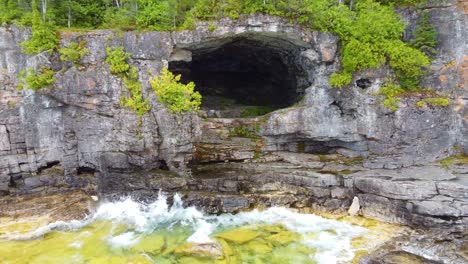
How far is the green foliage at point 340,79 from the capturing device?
571 inches

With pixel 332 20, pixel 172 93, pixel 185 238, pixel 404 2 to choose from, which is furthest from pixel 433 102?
pixel 185 238

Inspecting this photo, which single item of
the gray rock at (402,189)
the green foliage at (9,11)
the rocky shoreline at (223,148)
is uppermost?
the green foliage at (9,11)

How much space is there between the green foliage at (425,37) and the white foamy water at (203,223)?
8863 millimetres

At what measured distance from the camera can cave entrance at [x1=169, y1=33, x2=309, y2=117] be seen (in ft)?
54.3

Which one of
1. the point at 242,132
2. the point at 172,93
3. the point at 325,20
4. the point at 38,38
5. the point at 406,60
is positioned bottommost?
the point at 242,132

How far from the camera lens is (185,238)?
11570mm

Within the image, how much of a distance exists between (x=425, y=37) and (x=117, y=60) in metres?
A: 13.6

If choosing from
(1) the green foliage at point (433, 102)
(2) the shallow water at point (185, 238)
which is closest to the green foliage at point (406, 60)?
(1) the green foliage at point (433, 102)

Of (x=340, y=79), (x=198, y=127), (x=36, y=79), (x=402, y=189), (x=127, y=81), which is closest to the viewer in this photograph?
(x=402, y=189)

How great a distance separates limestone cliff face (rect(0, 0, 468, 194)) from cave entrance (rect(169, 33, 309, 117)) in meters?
1.27

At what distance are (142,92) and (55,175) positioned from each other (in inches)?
203

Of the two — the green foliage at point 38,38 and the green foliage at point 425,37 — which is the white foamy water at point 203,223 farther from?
the green foliage at point 425,37

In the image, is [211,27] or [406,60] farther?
[211,27]

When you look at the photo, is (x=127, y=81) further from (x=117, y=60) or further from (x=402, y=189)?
(x=402, y=189)
